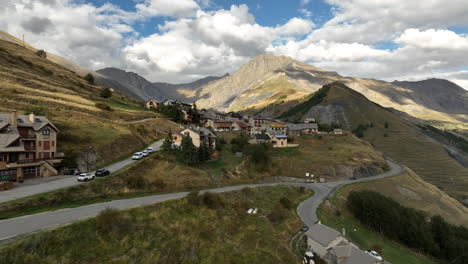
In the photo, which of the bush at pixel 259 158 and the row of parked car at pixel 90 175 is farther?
the bush at pixel 259 158

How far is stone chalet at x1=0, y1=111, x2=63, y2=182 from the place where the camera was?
132 feet

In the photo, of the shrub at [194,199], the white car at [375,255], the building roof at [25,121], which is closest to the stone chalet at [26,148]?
the building roof at [25,121]

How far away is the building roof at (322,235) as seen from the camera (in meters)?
37.1

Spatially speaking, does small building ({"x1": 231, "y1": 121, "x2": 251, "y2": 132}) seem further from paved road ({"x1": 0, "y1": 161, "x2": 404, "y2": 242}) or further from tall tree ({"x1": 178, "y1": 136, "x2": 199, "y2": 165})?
paved road ({"x1": 0, "y1": 161, "x2": 404, "y2": 242})

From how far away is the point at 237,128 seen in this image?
12825cm

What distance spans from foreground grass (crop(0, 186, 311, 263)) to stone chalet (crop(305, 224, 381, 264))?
4.24 m

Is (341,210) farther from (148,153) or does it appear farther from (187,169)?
(148,153)

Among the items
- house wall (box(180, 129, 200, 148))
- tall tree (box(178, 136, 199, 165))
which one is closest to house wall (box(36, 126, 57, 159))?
tall tree (box(178, 136, 199, 165))

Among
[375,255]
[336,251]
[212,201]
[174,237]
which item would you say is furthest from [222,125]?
[336,251]

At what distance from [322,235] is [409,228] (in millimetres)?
28498

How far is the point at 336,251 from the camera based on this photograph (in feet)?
118

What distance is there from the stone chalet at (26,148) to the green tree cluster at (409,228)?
219ft

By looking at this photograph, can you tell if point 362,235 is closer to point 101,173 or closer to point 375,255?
point 375,255

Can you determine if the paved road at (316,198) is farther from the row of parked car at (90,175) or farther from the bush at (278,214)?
the row of parked car at (90,175)
